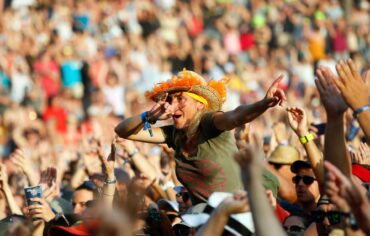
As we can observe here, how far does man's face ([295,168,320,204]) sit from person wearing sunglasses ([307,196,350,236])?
3.66ft

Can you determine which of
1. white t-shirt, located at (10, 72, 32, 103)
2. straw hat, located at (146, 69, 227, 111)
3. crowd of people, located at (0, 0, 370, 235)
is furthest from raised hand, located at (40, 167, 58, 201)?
white t-shirt, located at (10, 72, 32, 103)

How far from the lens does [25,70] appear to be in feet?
64.1

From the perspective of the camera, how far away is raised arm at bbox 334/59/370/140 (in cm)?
532

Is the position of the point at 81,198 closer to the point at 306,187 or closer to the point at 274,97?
the point at 306,187

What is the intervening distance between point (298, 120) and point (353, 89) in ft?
7.02

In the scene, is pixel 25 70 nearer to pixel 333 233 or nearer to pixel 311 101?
pixel 311 101

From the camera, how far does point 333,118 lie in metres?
5.39

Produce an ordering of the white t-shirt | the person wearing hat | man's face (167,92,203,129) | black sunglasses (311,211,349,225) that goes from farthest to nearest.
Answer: the white t-shirt, man's face (167,92,203,129), the person wearing hat, black sunglasses (311,211,349,225)

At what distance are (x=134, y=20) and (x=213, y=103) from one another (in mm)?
15899

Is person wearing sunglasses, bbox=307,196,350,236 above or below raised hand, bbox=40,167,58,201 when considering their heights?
below

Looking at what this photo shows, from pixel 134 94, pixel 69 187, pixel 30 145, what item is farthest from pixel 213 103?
pixel 134 94

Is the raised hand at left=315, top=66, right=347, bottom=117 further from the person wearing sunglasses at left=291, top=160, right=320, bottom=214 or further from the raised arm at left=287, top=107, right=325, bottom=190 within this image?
the person wearing sunglasses at left=291, top=160, right=320, bottom=214

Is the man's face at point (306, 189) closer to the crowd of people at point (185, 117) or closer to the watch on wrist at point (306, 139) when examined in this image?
the crowd of people at point (185, 117)

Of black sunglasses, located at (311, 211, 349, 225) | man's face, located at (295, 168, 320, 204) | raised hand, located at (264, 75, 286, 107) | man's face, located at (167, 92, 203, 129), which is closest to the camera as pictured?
black sunglasses, located at (311, 211, 349, 225)
